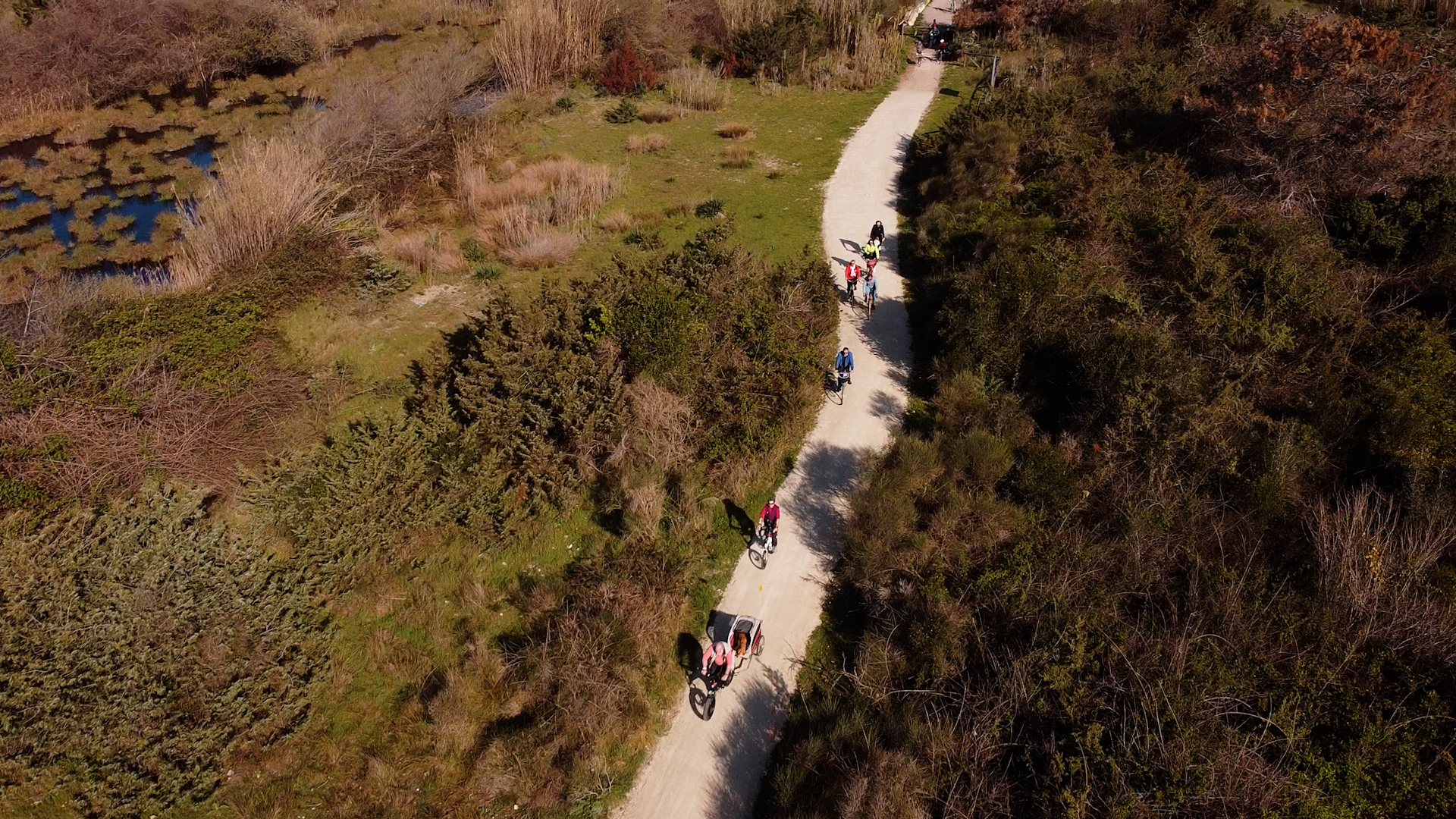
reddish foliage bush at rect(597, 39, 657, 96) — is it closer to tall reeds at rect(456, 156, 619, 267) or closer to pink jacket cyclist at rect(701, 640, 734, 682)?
tall reeds at rect(456, 156, 619, 267)

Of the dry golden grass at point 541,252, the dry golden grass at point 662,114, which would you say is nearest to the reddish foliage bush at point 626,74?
the dry golden grass at point 662,114

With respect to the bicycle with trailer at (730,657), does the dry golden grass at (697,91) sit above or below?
above

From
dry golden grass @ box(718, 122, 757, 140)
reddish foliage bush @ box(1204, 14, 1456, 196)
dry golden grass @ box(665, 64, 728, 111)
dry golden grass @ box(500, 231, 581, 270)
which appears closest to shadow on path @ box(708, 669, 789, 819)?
dry golden grass @ box(500, 231, 581, 270)

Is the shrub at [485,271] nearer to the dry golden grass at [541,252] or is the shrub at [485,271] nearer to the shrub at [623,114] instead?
the dry golden grass at [541,252]

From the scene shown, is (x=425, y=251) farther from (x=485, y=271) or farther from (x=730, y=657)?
(x=730, y=657)

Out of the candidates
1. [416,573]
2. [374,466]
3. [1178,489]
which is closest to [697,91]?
[374,466]

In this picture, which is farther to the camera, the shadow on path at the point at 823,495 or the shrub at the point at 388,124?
the shrub at the point at 388,124
